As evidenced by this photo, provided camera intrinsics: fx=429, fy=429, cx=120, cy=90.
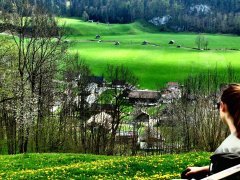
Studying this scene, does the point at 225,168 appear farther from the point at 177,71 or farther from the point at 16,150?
the point at 177,71

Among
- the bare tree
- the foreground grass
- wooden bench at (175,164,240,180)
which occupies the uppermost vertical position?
wooden bench at (175,164,240,180)

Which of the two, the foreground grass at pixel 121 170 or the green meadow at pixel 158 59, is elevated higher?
the foreground grass at pixel 121 170

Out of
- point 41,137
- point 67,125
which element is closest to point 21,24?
point 41,137

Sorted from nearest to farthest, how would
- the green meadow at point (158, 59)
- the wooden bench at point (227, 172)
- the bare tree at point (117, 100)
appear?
the wooden bench at point (227, 172)
the bare tree at point (117, 100)
the green meadow at point (158, 59)

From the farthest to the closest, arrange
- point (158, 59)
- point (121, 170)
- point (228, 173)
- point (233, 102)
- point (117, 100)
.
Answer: point (158, 59), point (117, 100), point (121, 170), point (233, 102), point (228, 173)

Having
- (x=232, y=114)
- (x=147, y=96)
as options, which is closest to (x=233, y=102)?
(x=232, y=114)

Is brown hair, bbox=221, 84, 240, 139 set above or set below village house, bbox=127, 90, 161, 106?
above

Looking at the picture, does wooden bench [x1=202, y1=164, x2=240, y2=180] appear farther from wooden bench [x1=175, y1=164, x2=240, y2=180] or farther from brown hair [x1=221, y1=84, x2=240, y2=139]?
brown hair [x1=221, y1=84, x2=240, y2=139]

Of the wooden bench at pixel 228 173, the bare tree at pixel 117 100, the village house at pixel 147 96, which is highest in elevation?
the wooden bench at pixel 228 173

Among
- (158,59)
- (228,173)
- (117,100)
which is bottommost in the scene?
(117,100)

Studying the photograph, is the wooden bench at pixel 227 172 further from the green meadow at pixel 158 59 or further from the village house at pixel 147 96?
the green meadow at pixel 158 59

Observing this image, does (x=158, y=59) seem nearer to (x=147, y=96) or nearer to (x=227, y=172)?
(x=147, y=96)

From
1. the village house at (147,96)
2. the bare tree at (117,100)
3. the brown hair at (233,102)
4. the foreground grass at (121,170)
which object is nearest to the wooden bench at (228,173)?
the brown hair at (233,102)

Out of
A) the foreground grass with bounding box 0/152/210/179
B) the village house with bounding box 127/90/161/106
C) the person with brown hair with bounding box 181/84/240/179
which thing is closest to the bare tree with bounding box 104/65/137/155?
the village house with bounding box 127/90/161/106
